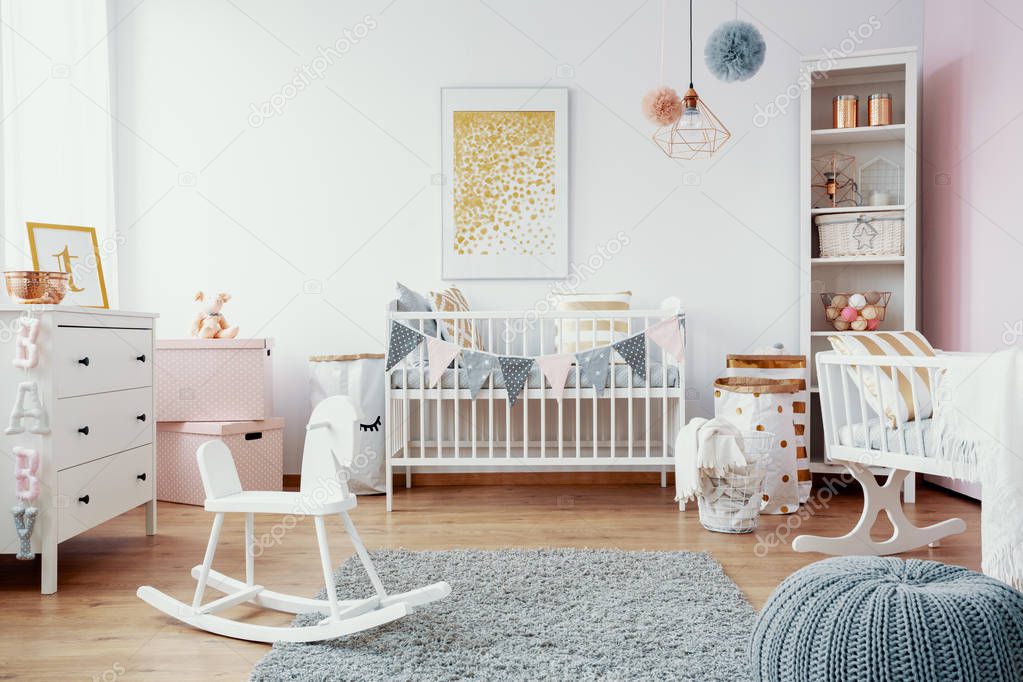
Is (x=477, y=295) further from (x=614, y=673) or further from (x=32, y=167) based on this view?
(x=614, y=673)

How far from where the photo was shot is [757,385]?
2684mm

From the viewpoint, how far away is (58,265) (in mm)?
2361

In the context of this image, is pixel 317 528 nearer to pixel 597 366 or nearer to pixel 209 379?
pixel 597 366

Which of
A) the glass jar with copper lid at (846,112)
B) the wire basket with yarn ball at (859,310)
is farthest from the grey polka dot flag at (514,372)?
the glass jar with copper lid at (846,112)

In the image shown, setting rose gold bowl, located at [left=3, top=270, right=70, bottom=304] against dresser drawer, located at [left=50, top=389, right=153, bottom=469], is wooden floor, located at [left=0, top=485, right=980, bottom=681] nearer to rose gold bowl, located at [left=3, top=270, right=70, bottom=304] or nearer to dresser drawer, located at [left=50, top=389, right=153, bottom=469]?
dresser drawer, located at [left=50, top=389, right=153, bottom=469]

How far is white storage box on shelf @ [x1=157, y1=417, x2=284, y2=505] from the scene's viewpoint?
285cm

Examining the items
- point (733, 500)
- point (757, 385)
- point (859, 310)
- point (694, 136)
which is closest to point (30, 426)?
point (733, 500)

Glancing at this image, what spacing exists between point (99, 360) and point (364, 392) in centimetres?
109

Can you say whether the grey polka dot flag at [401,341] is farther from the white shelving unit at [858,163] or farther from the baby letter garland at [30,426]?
the white shelving unit at [858,163]

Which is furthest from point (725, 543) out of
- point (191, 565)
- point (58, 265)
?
point (58, 265)

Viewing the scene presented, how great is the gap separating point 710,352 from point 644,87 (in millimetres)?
1208

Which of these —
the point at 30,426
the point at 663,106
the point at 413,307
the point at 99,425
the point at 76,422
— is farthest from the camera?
the point at 413,307

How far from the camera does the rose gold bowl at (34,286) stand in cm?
193

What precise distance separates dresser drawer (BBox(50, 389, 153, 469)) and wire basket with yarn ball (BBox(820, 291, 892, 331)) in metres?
2.64
